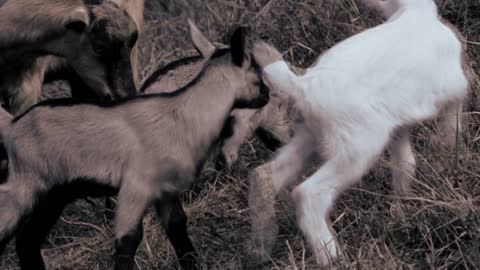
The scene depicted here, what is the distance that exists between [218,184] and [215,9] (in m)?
2.37

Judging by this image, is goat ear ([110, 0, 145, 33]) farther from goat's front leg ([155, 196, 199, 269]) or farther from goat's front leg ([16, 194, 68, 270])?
goat's front leg ([155, 196, 199, 269])

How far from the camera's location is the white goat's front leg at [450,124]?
5.21 metres

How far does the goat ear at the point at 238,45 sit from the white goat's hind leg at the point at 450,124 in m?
1.02

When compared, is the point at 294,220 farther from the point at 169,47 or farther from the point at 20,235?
the point at 169,47

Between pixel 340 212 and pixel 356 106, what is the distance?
85 centimetres

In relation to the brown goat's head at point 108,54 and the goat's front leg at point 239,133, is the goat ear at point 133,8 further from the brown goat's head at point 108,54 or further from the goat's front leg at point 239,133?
the goat's front leg at point 239,133

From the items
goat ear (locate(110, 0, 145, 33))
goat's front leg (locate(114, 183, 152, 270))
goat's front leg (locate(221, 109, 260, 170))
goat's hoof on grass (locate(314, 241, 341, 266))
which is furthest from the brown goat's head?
goat's hoof on grass (locate(314, 241, 341, 266))

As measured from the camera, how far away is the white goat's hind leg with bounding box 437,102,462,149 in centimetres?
521

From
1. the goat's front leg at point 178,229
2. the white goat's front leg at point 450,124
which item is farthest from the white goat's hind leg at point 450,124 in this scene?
the goat's front leg at point 178,229

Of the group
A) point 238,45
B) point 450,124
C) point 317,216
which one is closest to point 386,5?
point 450,124

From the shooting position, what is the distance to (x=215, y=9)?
8.32 meters

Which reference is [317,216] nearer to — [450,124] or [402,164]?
[402,164]

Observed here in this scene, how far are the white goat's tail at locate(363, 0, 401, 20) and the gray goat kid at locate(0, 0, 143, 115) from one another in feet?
4.81

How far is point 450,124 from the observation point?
5328mm
